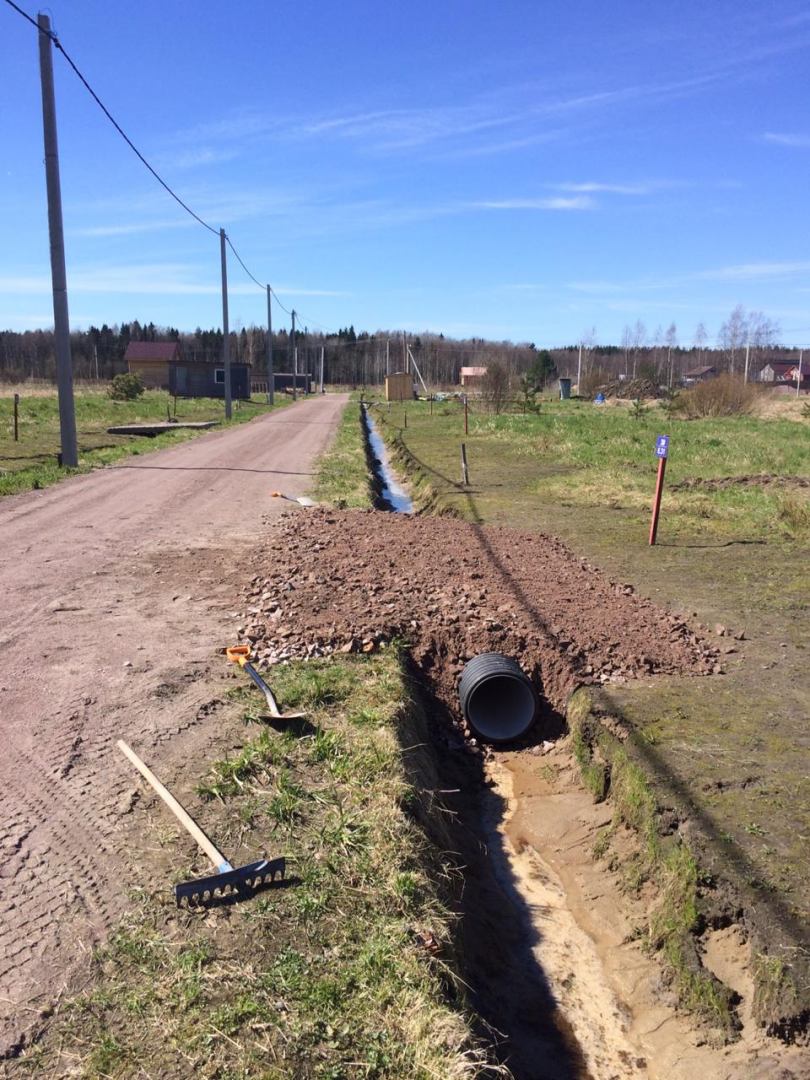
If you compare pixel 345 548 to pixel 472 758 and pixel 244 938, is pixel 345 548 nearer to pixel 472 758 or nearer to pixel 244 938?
pixel 472 758

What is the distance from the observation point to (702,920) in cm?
399

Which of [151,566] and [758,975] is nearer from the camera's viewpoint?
[758,975]

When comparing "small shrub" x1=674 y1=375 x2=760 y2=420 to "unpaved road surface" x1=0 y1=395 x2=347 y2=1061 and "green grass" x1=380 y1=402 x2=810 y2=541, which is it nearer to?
"green grass" x1=380 y1=402 x2=810 y2=541

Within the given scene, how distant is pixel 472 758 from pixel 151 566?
14.0 feet

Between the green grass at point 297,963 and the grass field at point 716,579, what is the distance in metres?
1.68

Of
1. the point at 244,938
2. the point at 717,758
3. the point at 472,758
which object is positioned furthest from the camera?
the point at 472,758

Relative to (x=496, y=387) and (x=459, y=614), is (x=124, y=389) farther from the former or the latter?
(x=459, y=614)

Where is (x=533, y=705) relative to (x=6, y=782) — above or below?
below

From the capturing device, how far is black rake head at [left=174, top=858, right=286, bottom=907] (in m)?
3.30

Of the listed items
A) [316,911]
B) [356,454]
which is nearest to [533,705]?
[316,911]

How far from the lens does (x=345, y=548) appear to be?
381 inches

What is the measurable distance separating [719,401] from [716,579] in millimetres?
37885

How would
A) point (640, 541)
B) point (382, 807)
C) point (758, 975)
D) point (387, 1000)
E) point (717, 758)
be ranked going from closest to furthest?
point (387, 1000), point (758, 975), point (382, 807), point (717, 758), point (640, 541)

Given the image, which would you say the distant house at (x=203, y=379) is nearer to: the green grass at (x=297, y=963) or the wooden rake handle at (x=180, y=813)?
the wooden rake handle at (x=180, y=813)
